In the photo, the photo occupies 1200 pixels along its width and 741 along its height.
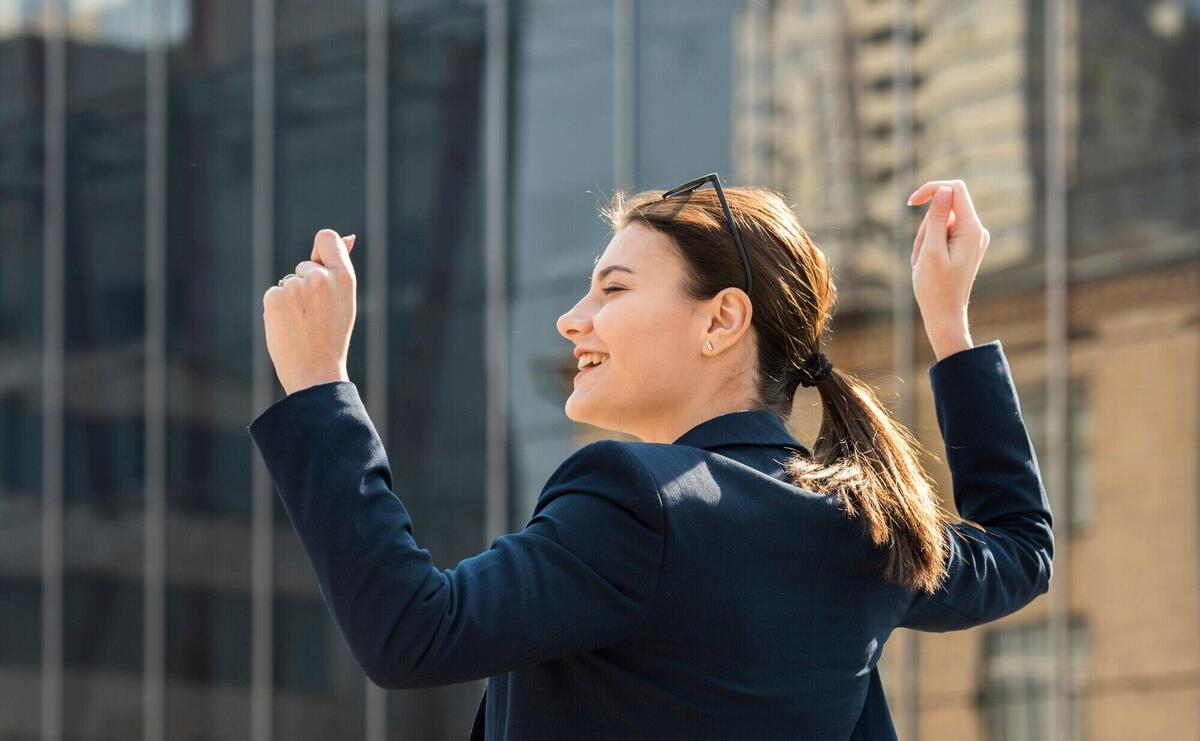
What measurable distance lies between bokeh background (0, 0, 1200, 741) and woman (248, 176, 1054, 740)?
8.75 meters

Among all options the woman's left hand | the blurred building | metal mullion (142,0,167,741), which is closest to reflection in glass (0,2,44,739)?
metal mullion (142,0,167,741)

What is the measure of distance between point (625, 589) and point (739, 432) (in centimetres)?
35

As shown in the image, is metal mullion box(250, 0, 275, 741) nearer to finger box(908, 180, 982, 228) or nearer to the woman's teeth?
finger box(908, 180, 982, 228)

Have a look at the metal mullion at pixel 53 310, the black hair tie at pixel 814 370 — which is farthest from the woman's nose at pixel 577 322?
the metal mullion at pixel 53 310

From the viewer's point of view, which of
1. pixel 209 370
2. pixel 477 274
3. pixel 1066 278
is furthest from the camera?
pixel 209 370

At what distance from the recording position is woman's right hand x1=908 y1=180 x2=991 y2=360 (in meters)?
2.48

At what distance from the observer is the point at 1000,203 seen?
11391 mm

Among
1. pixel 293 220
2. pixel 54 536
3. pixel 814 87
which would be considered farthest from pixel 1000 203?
pixel 54 536

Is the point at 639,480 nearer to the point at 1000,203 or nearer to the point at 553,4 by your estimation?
the point at 1000,203

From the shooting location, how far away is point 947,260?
2.48 meters

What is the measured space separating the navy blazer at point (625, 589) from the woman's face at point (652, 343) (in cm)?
6

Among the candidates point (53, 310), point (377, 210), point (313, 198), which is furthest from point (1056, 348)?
point (53, 310)

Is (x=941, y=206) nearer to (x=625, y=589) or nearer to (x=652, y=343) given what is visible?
(x=652, y=343)

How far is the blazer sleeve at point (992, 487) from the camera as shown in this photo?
2.32 meters
